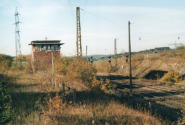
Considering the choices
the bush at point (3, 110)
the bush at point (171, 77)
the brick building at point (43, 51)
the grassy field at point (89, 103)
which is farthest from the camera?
the brick building at point (43, 51)

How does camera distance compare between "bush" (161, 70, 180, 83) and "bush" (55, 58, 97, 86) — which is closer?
"bush" (55, 58, 97, 86)

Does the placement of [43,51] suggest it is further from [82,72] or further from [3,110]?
[3,110]

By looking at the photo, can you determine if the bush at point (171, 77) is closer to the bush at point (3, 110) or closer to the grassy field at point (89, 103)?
the grassy field at point (89, 103)

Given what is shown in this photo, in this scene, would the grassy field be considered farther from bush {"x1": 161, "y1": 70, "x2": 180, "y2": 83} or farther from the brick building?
the brick building

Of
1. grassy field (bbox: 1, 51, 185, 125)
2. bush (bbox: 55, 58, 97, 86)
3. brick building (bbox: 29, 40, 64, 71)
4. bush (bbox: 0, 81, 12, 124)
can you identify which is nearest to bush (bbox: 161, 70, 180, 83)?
grassy field (bbox: 1, 51, 185, 125)

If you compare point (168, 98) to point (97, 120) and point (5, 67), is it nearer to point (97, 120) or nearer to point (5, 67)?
point (97, 120)

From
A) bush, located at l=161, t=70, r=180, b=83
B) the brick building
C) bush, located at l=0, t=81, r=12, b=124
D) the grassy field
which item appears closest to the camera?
bush, located at l=0, t=81, r=12, b=124

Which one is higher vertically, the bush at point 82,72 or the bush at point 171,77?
the bush at point 82,72

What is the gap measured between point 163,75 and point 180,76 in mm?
3415

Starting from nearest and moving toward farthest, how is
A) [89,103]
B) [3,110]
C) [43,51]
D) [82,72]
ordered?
[3,110], [89,103], [82,72], [43,51]

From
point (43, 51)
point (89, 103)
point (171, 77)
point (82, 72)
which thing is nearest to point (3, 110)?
point (89, 103)

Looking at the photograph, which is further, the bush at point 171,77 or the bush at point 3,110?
the bush at point 171,77

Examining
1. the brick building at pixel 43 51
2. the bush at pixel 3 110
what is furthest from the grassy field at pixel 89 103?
the brick building at pixel 43 51

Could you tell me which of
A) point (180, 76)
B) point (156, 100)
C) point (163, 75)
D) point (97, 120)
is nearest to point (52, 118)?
point (97, 120)
